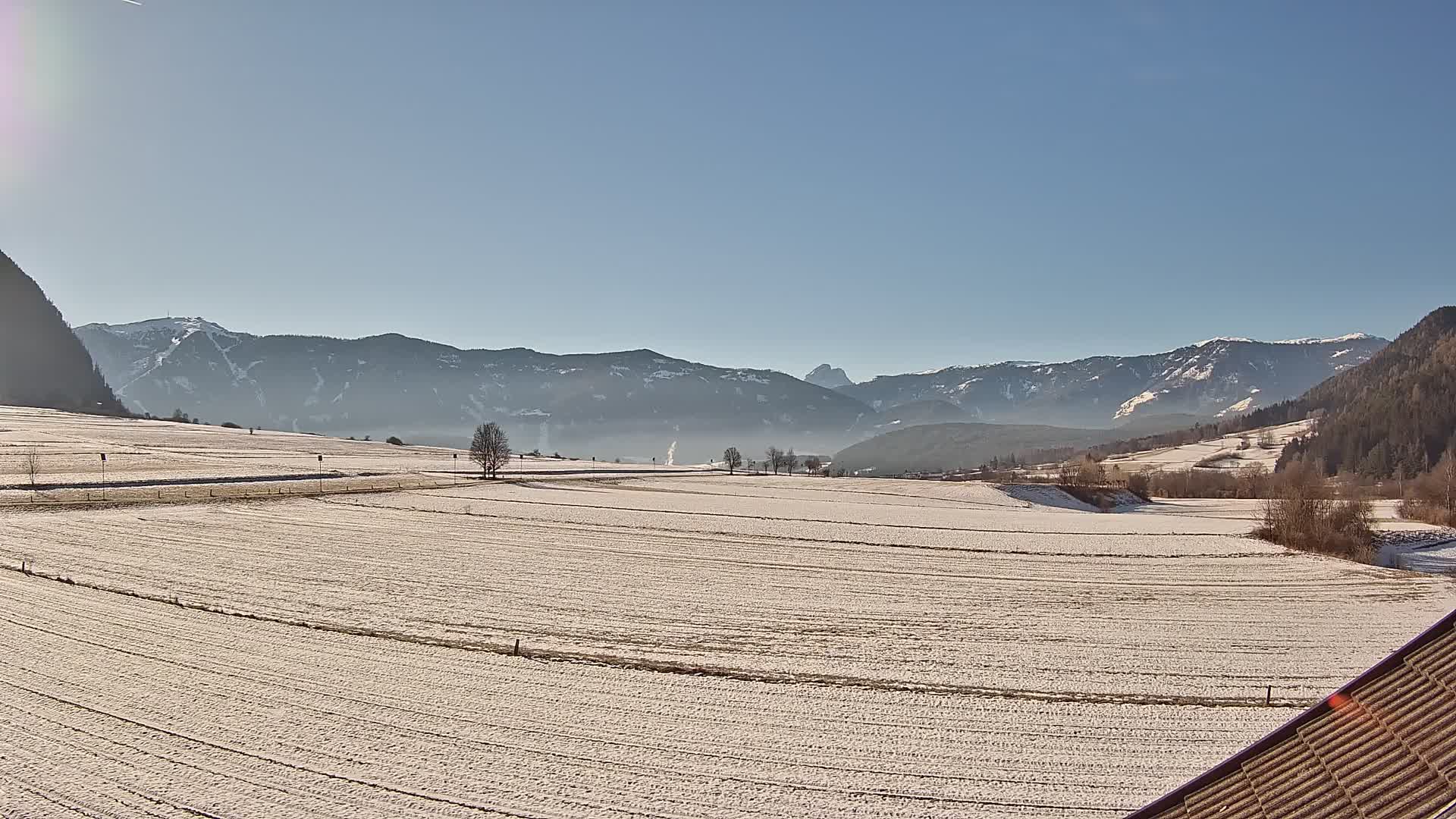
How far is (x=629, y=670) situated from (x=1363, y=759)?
1783 cm

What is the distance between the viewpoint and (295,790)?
1448 centimetres

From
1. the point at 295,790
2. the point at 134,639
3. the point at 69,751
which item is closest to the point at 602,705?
the point at 295,790

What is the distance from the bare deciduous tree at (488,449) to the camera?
103938mm

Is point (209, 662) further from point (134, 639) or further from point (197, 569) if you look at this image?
point (197, 569)

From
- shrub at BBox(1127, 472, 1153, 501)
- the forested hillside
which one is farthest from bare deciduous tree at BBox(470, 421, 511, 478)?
the forested hillside

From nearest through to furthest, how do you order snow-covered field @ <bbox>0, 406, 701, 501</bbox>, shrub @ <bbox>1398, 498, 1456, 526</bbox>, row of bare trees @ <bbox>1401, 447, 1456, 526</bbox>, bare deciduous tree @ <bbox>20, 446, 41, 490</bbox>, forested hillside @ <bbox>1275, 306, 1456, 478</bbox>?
bare deciduous tree @ <bbox>20, 446, 41, 490</bbox>, snow-covered field @ <bbox>0, 406, 701, 501</bbox>, shrub @ <bbox>1398, 498, 1456, 526</bbox>, row of bare trees @ <bbox>1401, 447, 1456, 526</bbox>, forested hillside @ <bbox>1275, 306, 1456, 478</bbox>

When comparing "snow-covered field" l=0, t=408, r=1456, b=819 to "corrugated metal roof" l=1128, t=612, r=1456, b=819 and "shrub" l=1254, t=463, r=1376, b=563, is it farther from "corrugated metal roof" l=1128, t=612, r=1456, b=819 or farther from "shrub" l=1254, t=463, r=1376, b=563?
"shrub" l=1254, t=463, r=1376, b=563

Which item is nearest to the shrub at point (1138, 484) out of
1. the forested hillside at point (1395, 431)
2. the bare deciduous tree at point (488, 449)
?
the forested hillside at point (1395, 431)

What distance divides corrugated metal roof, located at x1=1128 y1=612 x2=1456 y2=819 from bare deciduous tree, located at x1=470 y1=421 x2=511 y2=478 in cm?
10089

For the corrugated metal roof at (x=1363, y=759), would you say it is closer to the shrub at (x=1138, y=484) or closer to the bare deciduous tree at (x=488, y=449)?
the bare deciduous tree at (x=488, y=449)

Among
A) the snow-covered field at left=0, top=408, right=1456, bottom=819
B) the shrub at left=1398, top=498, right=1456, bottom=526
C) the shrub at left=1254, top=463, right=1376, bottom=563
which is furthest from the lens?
the shrub at left=1398, top=498, right=1456, bottom=526

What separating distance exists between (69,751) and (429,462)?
11019cm

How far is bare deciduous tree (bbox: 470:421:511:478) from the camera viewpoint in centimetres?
10394

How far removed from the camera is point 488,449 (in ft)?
350
